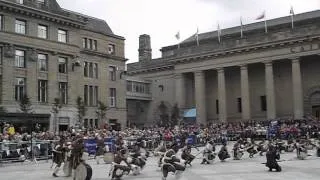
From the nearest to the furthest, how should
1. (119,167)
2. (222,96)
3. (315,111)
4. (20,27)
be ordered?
(119,167), (20,27), (315,111), (222,96)

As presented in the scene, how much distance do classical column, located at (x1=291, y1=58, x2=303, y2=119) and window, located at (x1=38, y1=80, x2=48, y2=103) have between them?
32.0 metres

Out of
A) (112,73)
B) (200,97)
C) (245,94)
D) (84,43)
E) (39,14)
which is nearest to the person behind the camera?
(39,14)

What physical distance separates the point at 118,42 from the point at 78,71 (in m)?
11.0

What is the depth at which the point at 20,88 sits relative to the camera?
5141 centimetres

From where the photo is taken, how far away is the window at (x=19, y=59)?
2009 inches

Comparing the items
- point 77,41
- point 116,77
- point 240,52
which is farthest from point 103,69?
point 240,52

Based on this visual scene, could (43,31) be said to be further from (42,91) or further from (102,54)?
(102,54)

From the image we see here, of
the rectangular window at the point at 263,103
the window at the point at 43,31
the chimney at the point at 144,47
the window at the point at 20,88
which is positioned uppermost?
the chimney at the point at 144,47

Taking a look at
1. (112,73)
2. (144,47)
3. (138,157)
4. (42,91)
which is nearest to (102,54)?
(112,73)

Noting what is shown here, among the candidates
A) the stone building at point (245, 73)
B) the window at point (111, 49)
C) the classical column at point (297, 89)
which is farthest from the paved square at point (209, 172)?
the window at point (111, 49)

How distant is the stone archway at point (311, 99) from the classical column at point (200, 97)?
50.3 feet

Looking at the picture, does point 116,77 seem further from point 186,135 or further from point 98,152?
point 98,152

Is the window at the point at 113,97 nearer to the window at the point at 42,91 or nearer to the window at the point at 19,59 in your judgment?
the window at the point at 42,91

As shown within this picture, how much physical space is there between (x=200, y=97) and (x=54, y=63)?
2704cm
